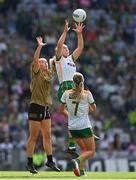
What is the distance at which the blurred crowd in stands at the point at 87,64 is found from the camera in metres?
35.0

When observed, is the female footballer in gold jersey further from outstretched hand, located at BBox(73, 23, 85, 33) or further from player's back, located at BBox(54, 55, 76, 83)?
outstretched hand, located at BBox(73, 23, 85, 33)

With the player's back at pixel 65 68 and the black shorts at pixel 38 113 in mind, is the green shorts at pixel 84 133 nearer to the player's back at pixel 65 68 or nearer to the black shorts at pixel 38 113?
the black shorts at pixel 38 113

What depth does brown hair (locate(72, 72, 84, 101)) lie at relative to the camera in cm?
2252

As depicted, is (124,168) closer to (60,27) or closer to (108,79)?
(108,79)

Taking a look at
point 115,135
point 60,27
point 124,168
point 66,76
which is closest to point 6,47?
point 60,27

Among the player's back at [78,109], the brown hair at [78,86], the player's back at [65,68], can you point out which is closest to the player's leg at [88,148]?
the player's back at [78,109]

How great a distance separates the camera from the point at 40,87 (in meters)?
23.9

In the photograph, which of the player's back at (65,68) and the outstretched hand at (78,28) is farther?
the outstretched hand at (78,28)

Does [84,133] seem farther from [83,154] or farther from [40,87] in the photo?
[40,87]

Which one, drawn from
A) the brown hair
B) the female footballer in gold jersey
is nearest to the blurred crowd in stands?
the female footballer in gold jersey

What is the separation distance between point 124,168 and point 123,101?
5.83 meters

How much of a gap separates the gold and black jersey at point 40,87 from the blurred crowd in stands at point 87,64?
8.54 meters

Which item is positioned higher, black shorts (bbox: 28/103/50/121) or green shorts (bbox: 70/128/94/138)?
black shorts (bbox: 28/103/50/121)

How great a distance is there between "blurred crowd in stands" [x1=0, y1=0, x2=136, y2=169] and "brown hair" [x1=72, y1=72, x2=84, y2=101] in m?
9.69
